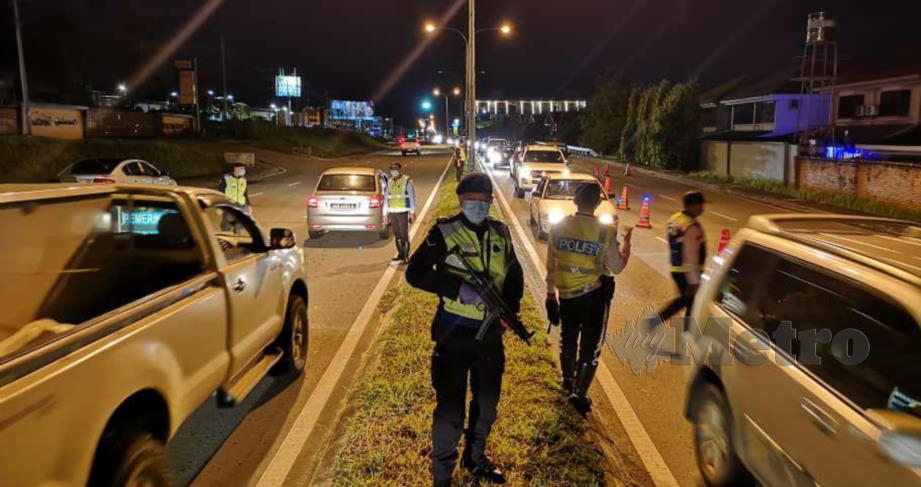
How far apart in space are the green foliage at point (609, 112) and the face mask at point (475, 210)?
185ft

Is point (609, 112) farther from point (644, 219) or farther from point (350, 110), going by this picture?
point (350, 110)

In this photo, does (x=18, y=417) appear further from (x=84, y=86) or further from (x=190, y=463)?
(x=84, y=86)

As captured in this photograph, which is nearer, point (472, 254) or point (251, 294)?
point (472, 254)

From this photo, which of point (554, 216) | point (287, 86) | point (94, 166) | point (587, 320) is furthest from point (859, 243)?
point (287, 86)

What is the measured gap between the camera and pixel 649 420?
536 centimetres

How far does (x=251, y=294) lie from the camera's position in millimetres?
5145

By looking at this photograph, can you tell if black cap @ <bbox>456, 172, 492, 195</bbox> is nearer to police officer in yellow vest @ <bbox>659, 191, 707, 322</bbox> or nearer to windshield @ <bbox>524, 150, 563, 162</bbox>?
police officer in yellow vest @ <bbox>659, 191, 707, 322</bbox>

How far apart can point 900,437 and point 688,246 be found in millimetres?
4348

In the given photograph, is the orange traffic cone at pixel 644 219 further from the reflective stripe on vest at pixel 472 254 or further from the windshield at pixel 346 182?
the reflective stripe on vest at pixel 472 254

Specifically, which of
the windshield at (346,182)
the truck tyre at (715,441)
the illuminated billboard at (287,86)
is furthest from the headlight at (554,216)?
the illuminated billboard at (287,86)

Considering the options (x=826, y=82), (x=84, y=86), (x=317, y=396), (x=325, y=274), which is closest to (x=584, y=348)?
(x=317, y=396)

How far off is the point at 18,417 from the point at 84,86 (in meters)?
74.0

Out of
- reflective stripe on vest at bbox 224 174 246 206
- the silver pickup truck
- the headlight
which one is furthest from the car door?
the headlight

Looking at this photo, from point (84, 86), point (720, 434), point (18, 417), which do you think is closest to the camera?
point (18, 417)
